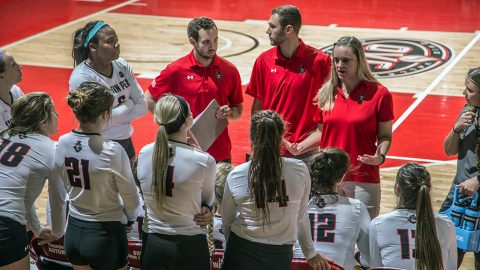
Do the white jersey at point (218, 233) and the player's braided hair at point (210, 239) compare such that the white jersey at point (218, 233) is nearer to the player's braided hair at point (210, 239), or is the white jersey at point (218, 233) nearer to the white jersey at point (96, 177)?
the player's braided hair at point (210, 239)

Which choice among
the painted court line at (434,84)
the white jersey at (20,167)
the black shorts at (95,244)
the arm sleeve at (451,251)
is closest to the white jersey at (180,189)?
the black shorts at (95,244)

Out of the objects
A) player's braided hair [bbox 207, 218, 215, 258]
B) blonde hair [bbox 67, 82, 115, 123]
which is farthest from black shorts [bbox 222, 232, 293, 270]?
blonde hair [bbox 67, 82, 115, 123]

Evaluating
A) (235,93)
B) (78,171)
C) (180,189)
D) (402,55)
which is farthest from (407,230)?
(402,55)

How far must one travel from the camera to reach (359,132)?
5.98 metres

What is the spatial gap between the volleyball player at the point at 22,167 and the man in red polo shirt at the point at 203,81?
1.73 metres

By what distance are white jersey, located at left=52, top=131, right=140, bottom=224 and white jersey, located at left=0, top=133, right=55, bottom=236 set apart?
165mm

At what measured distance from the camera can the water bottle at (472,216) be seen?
5.71m

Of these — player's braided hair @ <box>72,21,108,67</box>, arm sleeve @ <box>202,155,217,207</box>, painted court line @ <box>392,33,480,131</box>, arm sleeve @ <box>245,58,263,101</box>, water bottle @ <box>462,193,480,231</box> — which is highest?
player's braided hair @ <box>72,21,108,67</box>

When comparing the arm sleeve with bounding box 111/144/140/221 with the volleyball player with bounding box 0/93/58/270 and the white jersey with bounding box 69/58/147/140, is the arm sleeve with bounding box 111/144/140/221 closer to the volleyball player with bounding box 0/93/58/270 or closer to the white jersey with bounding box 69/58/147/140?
the volleyball player with bounding box 0/93/58/270

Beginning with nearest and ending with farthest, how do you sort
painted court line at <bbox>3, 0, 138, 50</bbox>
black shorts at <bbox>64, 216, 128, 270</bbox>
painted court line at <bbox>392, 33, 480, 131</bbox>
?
1. black shorts at <bbox>64, 216, 128, 270</bbox>
2. painted court line at <bbox>392, 33, 480, 131</bbox>
3. painted court line at <bbox>3, 0, 138, 50</bbox>

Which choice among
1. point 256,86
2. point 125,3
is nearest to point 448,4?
point 125,3

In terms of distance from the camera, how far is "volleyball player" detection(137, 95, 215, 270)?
15.4 ft

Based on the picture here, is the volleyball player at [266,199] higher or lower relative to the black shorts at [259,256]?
higher

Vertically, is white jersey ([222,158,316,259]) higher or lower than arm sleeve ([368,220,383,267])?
higher
